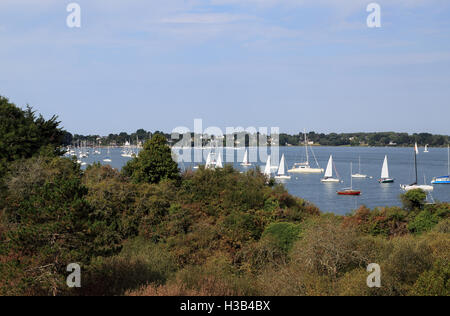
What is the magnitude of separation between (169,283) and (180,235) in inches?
324

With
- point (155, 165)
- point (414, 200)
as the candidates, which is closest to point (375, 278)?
point (414, 200)

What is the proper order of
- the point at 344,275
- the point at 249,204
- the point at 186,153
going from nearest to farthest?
the point at 344,275 → the point at 249,204 → the point at 186,153

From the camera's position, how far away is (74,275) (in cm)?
1289

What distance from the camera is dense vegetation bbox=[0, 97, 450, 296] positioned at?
42.0ft

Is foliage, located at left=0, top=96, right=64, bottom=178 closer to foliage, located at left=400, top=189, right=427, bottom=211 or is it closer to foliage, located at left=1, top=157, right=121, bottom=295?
foliage, located at left=1, top=157, right=121, bottom=295

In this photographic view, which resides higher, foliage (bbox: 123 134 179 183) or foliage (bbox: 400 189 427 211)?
foliage (bbox: 123 134 179 183)

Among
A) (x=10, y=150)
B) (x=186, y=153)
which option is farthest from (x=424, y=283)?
(x=186, y=153)

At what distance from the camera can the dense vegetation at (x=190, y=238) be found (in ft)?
42.0

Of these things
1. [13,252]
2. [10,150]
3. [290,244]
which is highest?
[10,150]

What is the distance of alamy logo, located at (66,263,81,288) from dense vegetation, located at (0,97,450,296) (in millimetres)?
154

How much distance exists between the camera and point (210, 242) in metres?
21.0

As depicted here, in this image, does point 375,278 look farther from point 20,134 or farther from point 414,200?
point 20,134

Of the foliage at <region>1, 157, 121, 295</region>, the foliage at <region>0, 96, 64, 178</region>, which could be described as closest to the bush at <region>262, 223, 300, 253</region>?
the foliage at <region>1, 157, 121, 295</region>

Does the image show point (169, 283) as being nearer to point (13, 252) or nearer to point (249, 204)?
point (13, 252)
